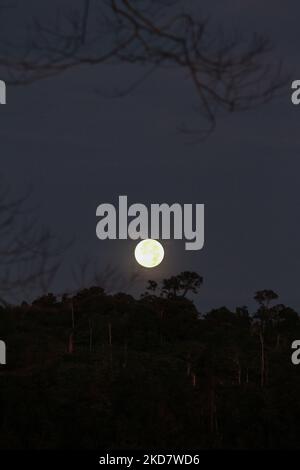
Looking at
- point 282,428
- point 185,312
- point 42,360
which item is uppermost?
point 185,312

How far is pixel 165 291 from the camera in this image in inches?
2013

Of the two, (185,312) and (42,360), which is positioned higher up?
Result: (185,312)

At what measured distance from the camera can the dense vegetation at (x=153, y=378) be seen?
36.6 m

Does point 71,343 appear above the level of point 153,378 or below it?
above

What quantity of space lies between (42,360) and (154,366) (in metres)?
6.42

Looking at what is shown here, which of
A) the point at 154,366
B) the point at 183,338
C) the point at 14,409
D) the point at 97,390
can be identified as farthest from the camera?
the point at 183,338

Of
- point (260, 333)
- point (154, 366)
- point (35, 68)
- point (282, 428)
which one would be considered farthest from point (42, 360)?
point (35, 68)

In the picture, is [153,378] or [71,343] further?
[71,343]

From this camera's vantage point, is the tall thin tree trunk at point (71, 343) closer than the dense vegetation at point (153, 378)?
No

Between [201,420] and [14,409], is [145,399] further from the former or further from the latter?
[14,409]

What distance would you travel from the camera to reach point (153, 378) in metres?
41.9

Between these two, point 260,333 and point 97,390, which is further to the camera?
point 260,333

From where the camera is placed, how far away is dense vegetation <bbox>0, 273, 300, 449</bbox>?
36625 mm

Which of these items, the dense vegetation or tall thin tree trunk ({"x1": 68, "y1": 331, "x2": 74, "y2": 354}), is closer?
the dense vegetation
